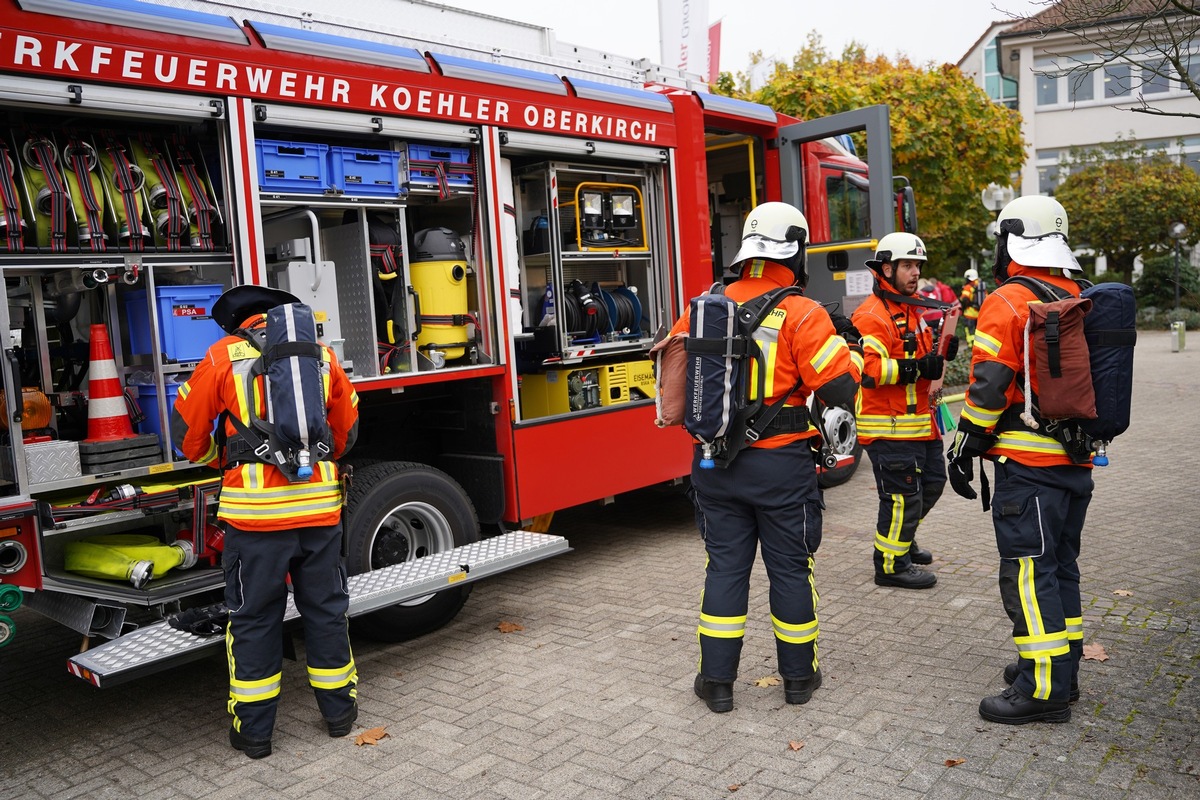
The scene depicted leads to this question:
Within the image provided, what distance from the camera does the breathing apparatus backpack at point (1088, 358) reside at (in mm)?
3445

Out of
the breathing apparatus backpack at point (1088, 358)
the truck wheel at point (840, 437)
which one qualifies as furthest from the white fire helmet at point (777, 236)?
the truck wheel at point (840, 437)

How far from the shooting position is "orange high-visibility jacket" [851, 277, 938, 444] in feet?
17.3

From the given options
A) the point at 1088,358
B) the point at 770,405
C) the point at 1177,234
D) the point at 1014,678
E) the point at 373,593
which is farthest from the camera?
the point at 1177,234

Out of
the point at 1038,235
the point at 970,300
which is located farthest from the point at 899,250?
the point at 970,300

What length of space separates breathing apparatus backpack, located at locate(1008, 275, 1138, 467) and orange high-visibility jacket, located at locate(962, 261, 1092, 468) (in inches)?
4.9

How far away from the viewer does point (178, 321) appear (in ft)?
13.5

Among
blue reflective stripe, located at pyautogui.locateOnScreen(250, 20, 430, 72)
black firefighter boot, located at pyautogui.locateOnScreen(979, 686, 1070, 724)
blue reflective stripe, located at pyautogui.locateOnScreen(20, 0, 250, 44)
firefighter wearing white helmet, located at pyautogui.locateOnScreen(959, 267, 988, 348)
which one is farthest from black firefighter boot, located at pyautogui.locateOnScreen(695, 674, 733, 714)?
firefighter wearing white helmet, located at pyautogui.locateOnScreen(959, 267, 988, 348)

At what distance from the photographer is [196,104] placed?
404 cm

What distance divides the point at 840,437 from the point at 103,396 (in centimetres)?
538

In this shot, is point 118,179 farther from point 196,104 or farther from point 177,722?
point 177,722

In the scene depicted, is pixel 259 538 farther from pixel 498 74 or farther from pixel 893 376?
pixel 893 376

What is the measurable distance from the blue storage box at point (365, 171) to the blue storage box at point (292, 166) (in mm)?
49

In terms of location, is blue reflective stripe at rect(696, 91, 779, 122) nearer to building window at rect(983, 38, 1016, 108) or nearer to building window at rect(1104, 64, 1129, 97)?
building window at rect(1104, 64, 1129, 97)

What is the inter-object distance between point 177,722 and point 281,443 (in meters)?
1.48
